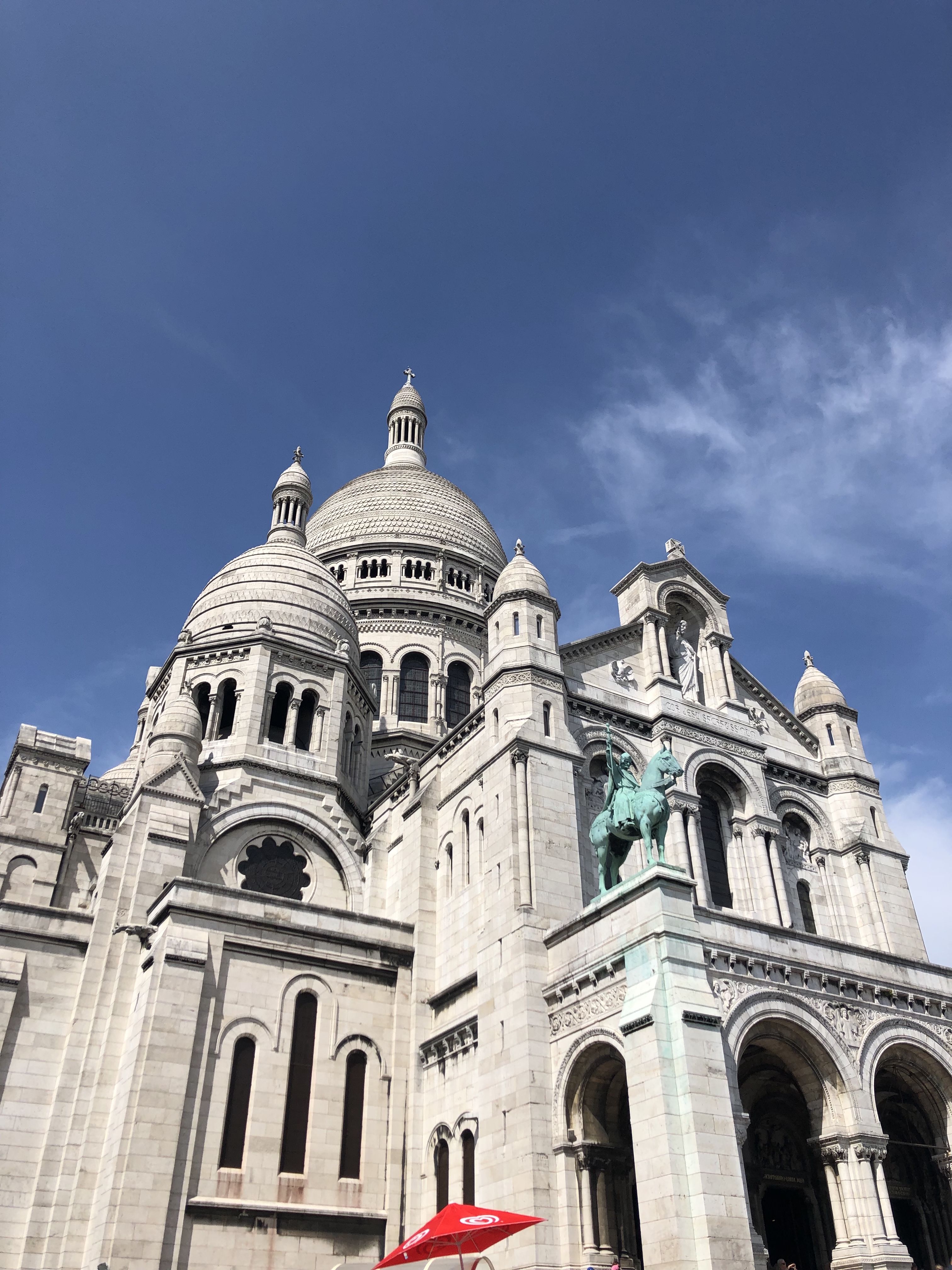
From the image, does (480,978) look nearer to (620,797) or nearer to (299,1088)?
(299,1088)

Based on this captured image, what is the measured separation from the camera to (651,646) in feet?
113

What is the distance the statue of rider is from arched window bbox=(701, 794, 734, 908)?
642 cm

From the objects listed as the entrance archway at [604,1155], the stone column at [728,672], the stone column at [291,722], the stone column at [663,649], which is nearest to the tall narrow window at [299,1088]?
the entrance archway at [604,1155]

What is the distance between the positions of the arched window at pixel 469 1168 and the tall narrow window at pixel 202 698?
17.6 meters

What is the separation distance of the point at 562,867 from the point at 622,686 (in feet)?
25.7

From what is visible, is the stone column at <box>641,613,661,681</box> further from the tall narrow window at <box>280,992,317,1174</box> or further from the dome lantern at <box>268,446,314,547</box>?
the dome lantern at <box>268,446,314,547</box>

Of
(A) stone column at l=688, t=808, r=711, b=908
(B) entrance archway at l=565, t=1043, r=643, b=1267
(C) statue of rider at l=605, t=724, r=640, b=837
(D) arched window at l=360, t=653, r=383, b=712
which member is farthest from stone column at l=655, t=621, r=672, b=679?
(D) arched window at l=360, t=653, r=383, b=712

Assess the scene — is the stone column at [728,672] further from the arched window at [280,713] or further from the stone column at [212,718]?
the stone column at [212,718]

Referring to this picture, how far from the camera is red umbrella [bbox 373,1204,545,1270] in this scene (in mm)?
17734

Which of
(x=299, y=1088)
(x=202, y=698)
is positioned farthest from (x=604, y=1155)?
(x=202, y=698)

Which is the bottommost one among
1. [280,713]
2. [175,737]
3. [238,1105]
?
[238,1105]

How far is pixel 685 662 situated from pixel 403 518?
26647 millimetres

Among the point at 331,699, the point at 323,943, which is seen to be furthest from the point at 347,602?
the point at 323,943

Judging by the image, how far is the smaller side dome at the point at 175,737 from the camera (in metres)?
32.8
